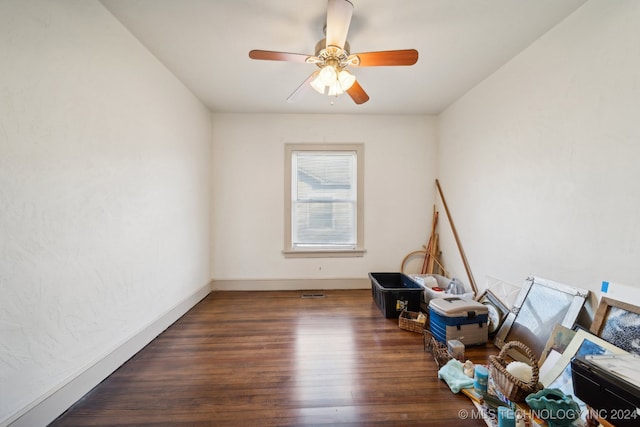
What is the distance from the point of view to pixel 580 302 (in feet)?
5.05

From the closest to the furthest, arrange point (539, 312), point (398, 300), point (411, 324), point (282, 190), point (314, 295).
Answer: point (539, 312) < point (411, 324) < point (398, 300) < point (314, 295) < point (282, 190)

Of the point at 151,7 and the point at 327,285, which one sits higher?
the point at 151,7

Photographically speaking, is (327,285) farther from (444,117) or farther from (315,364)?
(444,117)

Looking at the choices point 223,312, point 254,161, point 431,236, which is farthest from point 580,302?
point 254,161

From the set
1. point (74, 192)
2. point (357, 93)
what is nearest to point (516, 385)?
point (357, 93)

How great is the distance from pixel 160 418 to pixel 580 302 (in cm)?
273

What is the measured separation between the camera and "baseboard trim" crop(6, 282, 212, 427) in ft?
3.86

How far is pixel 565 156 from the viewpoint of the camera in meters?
1.67

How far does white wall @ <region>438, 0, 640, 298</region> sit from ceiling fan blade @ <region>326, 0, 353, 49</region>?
160cm

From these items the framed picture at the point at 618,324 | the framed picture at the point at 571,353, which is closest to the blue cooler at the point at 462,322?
the framed picture at the point at 571,353

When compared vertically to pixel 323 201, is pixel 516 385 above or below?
below

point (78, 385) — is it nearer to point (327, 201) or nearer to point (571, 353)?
point (327, 201)

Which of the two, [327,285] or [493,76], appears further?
[327,285]

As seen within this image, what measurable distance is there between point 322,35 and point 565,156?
80.5 inches
